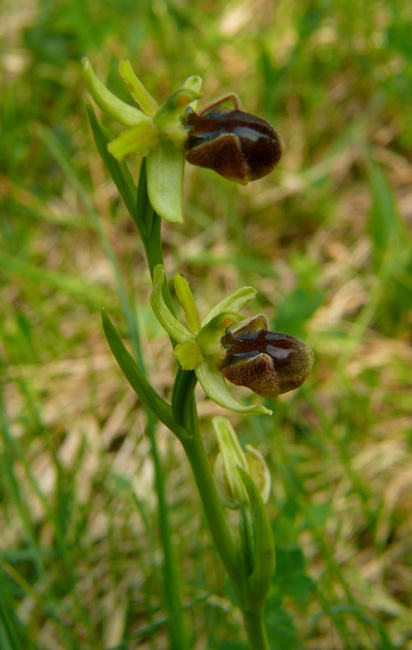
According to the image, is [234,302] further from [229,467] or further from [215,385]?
[229,467]

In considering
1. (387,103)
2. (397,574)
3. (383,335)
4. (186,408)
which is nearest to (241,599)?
(186,408)

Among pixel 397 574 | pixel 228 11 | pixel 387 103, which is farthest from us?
pixel 228 11

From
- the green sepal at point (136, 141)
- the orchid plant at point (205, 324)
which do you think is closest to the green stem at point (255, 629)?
the orchid plant at point (205, 324)

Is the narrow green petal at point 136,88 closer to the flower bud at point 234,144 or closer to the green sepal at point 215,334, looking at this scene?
the flower bud at point 234,144

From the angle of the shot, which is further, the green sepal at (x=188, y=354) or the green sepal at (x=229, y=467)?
the green sepal at (x=229, y=467)

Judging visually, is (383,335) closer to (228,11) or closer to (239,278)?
(239,278)

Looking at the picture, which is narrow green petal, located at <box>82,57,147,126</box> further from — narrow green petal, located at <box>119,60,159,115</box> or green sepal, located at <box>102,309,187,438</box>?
green sepal, located at <box>102,309,187,438</box>

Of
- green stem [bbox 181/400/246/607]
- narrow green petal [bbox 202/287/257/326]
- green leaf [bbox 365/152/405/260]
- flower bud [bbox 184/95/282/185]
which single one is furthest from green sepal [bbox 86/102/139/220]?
green leaf [bbox 365/152/405/260]
